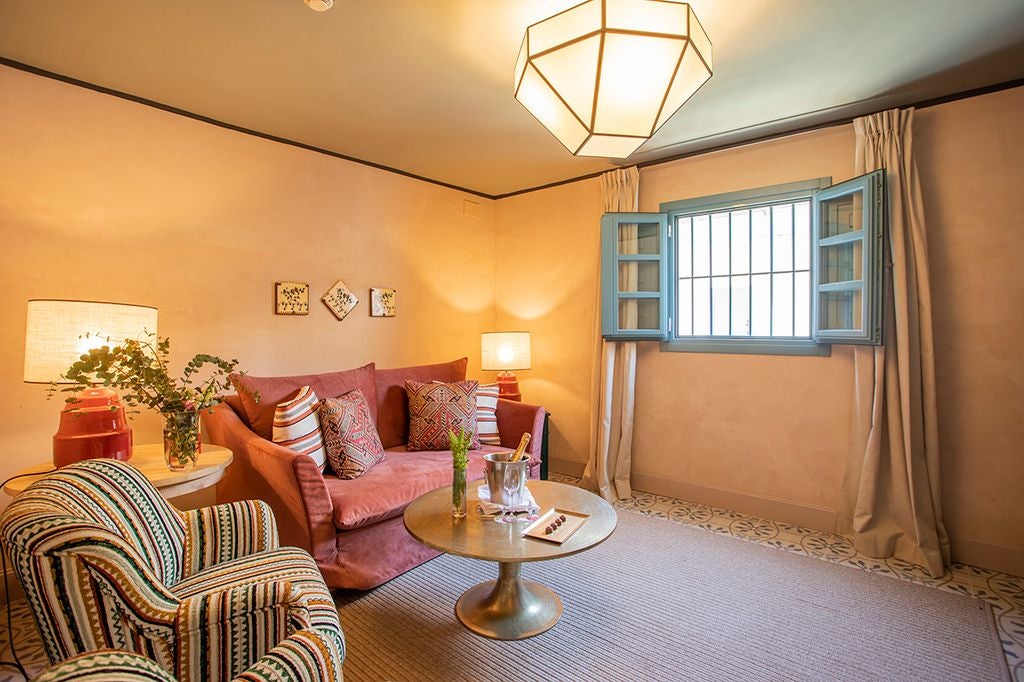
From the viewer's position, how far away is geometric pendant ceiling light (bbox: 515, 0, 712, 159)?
67.3 inches

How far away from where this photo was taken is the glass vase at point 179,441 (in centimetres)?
217

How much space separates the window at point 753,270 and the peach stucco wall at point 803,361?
0.47ft

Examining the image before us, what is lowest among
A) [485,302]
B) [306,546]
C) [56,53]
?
[306,546]

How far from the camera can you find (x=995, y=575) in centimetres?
261

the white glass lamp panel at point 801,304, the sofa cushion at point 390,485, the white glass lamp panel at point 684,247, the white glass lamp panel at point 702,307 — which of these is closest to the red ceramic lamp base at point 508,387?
the sofa cushion at point 390,485

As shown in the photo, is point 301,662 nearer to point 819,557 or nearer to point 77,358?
point 77,358

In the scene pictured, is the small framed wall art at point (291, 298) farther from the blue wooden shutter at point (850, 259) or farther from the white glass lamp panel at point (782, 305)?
the blue wooden shutter at point (850, 259)

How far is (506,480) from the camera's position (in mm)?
2191

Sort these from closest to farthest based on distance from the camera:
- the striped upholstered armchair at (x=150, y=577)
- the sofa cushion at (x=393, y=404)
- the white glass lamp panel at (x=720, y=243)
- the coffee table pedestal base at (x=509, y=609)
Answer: the striped upholstered armchair at (x=150, y=577)
the coffee table pedestal base at (x=509, y=609)
the sofa cushion at (x=393, y=404)
the white glass lamp panel at (x=720, y=243)

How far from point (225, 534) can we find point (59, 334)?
105 cm

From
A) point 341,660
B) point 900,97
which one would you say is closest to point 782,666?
point 341,660

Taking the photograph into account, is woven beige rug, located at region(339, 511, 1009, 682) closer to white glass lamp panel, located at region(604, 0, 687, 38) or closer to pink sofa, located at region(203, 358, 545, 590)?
pink sofa, located at region(203, 358, 545, 590)

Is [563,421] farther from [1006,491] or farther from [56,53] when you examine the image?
[56,53]

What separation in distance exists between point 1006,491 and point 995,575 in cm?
43
